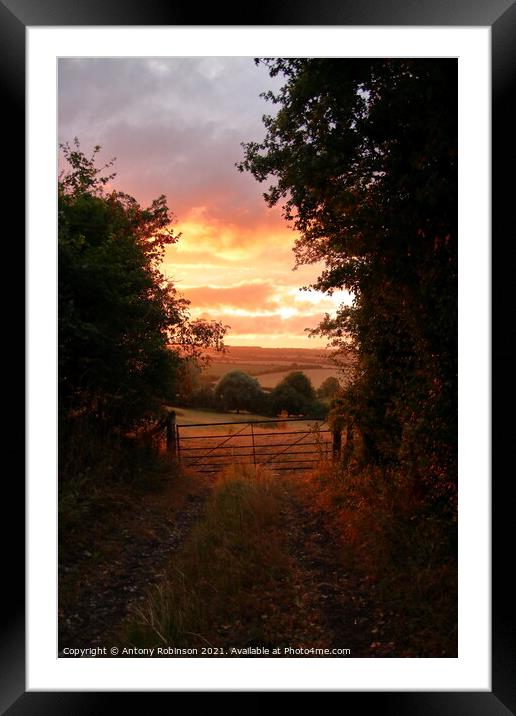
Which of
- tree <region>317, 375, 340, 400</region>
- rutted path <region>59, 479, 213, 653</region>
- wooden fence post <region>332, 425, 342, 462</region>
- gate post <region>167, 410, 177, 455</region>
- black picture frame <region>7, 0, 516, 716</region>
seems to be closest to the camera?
black picture frame <region>7, 0, 516, 716</region>

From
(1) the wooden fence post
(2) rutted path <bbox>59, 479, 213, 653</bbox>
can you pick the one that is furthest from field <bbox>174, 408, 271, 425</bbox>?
(1) the wooden fence post

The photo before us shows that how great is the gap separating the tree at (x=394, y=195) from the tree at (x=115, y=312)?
1.62 meters

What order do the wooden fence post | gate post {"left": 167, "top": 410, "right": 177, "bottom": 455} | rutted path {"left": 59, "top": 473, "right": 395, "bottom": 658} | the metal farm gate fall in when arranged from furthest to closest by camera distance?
the metal farm gate, gate post {"left": 167, "top": 410, "right": 177, "bottom": 455}, the wooden fence post, rutted path {"left": 59, "top": 473, "right": 395, "bottom": 658}

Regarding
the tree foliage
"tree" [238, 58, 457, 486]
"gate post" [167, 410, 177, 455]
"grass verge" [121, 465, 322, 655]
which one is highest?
"tree" [238, 58, 457, 486]

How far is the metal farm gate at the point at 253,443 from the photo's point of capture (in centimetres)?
788

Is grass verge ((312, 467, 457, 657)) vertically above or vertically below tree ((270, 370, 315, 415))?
below

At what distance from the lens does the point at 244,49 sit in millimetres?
2621

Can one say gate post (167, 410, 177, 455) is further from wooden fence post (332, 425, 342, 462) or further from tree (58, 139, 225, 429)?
wooden fence post (332, 425, 342, 462)

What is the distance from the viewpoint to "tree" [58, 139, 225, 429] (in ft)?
14.7

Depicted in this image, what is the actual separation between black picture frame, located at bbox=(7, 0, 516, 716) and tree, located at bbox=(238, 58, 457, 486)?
13.2 inches
